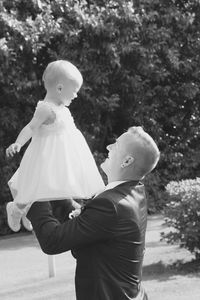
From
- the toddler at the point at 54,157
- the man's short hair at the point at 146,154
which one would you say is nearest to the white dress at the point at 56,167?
the toddler at the point at 54,157

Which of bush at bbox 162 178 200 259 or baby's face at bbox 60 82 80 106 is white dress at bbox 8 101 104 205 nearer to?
baby's face at bbox 60 82 80 106

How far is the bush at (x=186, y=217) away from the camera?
7227 millimetres

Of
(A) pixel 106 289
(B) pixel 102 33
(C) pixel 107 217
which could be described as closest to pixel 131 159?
(C) pixel 107 217

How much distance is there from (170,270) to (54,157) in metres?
3.86

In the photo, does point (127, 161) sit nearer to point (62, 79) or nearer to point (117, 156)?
point (117, 156)

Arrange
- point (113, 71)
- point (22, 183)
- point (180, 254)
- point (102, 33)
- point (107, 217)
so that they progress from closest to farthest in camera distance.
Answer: point (107, 217) → point (22, 183) → point (180, 254) → point (102, 33) → point (113, 71)

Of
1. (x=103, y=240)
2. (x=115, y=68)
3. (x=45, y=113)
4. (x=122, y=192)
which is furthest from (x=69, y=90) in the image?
(x=115, y=68)

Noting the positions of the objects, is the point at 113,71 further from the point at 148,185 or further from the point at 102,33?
the point at 148,185

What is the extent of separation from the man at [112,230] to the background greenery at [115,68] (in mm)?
7774

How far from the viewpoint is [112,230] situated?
2.40 m

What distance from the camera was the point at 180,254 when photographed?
813 centimetres

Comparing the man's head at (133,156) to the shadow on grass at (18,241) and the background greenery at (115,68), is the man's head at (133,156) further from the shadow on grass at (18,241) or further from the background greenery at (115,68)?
the background greenery at (115,68)

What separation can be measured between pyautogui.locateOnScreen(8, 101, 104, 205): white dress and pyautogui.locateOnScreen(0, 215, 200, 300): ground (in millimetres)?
2337

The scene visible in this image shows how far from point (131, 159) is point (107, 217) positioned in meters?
0.27
